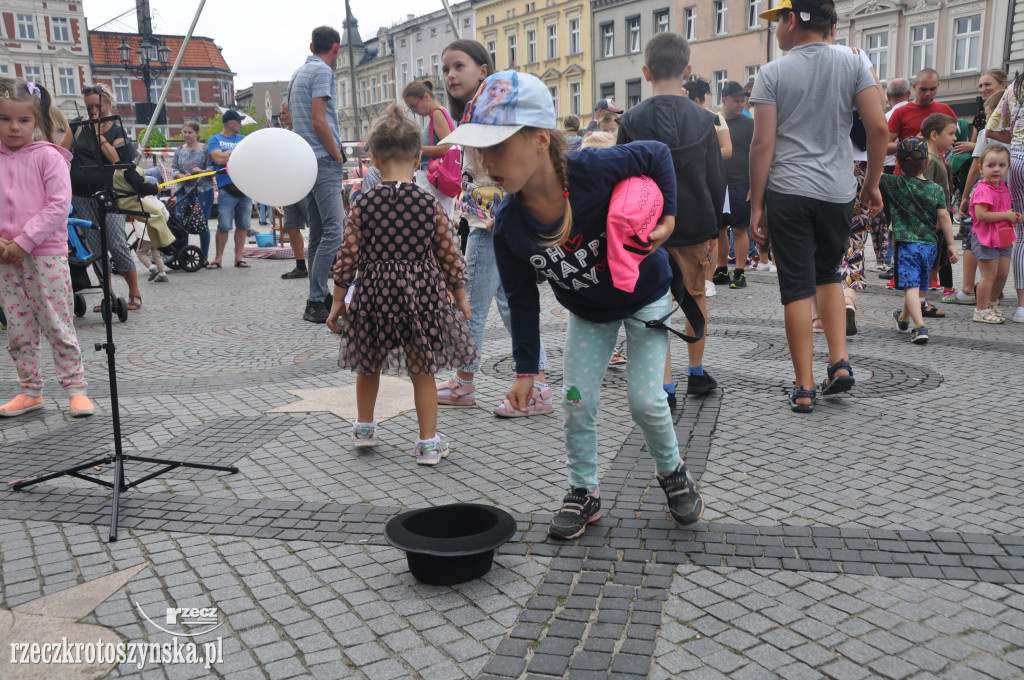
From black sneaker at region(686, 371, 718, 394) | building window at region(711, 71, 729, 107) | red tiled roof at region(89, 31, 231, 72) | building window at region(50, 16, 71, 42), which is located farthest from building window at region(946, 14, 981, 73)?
building window at region(50, 16, 71, 42)

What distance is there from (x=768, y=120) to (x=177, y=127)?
9363cm

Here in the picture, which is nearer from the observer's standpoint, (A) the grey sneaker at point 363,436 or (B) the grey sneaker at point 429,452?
(B) the grey sneaker at point 429,452

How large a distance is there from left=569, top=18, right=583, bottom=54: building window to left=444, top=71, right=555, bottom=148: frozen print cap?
52396mm

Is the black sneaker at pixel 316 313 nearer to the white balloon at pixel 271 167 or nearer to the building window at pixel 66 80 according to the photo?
the white balloon at pixel 271 167

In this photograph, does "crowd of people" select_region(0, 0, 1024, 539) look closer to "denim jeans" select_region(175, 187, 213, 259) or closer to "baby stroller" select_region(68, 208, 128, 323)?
"baby stroller" select_region(68, 208, 128, 323)

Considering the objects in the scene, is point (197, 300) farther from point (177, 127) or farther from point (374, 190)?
Result: point (177, 127)

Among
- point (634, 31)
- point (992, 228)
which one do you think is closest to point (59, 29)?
point (634, 31)

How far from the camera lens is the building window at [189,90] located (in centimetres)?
8588

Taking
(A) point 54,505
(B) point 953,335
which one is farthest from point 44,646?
(B) point 953,335

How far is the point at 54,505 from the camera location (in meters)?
3.62

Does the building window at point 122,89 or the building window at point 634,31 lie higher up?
the building window at point 122,89

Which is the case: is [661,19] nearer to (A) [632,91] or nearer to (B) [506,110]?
(A) [632,91]

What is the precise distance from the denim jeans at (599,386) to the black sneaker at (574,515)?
4cm

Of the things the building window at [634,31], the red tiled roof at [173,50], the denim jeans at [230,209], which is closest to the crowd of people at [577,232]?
the denim jeans at [230,209]
